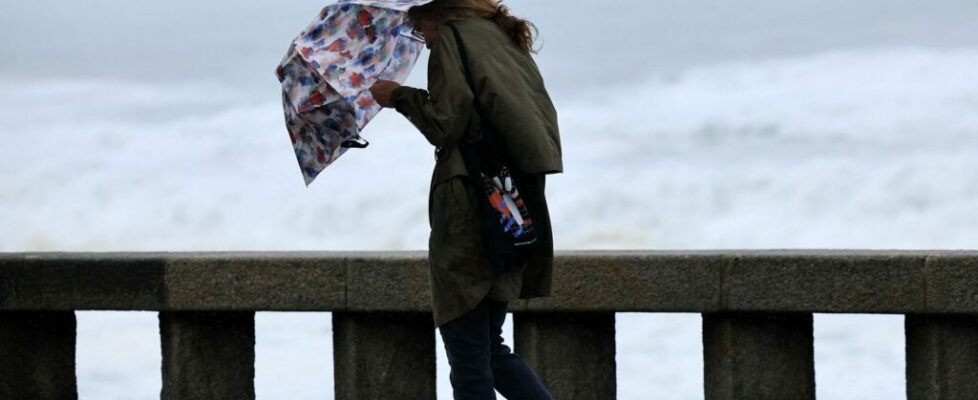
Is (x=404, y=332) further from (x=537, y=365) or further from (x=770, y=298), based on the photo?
(x=770, y=298)

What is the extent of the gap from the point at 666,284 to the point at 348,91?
206 cm

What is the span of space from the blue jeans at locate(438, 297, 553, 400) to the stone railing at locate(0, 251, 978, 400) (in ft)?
5.07

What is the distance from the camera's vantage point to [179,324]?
712cm

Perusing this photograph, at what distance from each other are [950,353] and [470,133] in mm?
2914

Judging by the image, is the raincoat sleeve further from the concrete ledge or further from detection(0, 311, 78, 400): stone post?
detection(0, 311, 78, 400): stone post

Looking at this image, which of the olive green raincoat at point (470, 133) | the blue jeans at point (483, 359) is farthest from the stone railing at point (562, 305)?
the olive green raincoat at point (470, 133)

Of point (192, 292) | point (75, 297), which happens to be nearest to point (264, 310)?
point (192, 292)

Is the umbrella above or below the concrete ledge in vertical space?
above

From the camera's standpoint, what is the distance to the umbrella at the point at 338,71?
5016 millimetres

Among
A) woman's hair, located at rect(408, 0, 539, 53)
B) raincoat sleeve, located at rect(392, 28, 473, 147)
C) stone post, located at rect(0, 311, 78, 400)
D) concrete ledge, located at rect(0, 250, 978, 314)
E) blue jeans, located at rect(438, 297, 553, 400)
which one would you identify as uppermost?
woman's hair, located at rect(408, 0, 539, 53)

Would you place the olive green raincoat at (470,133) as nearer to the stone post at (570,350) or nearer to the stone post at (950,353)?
the stone post at (570,350)

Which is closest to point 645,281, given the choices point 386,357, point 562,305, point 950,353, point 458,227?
point 562,305

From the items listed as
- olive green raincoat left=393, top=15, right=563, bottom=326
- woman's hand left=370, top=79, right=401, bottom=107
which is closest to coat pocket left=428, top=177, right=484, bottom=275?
olive green raincoat left=393, top=15, right=563, bottom=326

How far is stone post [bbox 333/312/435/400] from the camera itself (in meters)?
6.94
